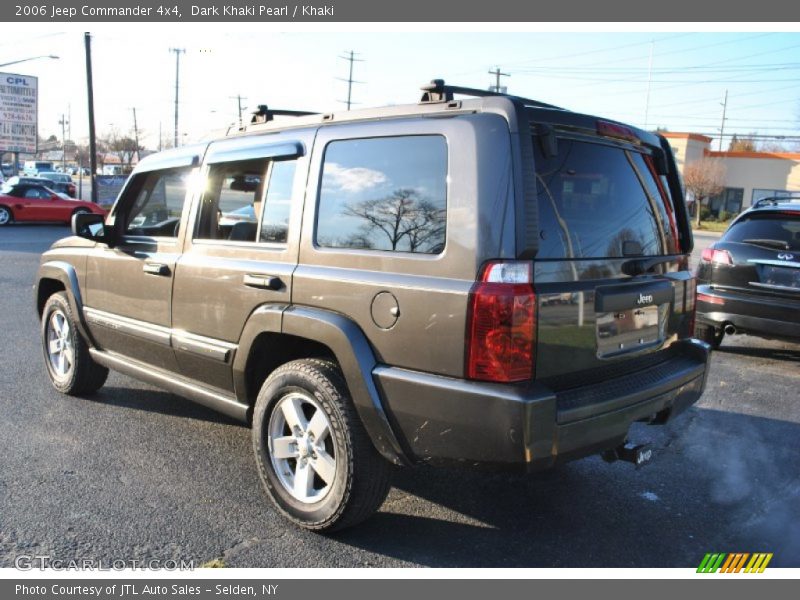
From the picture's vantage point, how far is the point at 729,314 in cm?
673

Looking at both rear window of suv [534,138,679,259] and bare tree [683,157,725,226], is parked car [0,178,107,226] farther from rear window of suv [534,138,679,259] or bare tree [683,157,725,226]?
bare tree [683,157,725,226]

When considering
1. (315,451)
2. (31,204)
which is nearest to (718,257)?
(315,451)

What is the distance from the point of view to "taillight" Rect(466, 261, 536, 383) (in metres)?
2.74

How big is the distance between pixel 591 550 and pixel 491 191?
5.97 ft

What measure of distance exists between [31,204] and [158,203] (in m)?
21.7

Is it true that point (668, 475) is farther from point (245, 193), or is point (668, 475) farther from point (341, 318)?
point (245, 193)

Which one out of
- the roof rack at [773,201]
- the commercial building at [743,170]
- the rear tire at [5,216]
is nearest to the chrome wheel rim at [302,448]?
the roof rack at [773,201]

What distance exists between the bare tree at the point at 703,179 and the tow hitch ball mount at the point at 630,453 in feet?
155

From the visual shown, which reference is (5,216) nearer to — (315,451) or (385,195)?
(315,451)

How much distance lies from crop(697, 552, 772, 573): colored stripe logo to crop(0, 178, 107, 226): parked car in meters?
23.2

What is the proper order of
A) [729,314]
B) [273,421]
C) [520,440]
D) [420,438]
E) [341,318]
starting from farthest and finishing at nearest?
1. [729,314]
2. [273,421]
3. [341,318]
4. [420,438]
5. [520,440]

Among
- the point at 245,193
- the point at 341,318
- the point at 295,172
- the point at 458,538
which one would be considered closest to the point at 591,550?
the point at 458,538

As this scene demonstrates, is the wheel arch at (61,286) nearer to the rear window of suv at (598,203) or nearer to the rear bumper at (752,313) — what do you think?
the rear window of suv at (598,203)

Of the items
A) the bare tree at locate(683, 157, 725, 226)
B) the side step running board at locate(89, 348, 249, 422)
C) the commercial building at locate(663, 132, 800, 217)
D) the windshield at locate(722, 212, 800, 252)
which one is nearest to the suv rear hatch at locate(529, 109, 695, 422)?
the side step running board at locate(89, 348, 249, 422)
